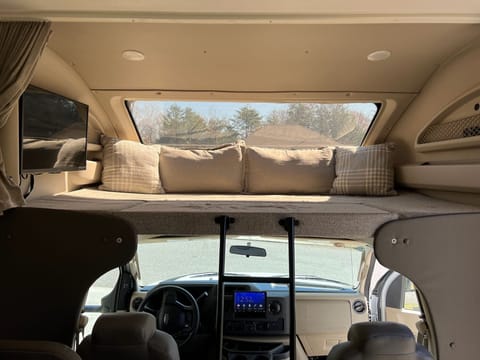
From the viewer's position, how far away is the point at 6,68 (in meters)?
1.29

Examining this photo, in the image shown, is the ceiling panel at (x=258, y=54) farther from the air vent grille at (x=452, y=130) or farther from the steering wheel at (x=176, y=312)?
the steering wheel at (x=176, y=312)

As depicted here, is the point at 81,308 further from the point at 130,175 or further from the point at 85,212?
the point at 130,175

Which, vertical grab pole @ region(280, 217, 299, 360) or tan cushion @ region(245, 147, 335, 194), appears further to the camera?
tan cushion @ region(245, 147, 335, 194)

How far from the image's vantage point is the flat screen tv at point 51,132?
1.57 meters

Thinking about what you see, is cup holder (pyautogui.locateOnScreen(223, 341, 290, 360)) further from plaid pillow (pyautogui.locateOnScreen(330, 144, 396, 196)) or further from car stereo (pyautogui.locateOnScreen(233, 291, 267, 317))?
plaid pillow (pyautogui.locateOnScreen(330, 144, 396, 196))

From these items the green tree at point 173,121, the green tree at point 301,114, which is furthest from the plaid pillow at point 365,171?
the green tree at point 173,121

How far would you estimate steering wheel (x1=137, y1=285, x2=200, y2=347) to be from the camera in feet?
5.57

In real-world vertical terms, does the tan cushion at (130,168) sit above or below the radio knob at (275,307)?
above

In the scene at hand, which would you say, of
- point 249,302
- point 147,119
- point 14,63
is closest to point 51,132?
point 14,63

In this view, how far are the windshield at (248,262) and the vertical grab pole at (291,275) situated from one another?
25.2 inches

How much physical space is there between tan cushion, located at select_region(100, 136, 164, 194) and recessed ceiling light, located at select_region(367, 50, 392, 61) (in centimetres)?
167

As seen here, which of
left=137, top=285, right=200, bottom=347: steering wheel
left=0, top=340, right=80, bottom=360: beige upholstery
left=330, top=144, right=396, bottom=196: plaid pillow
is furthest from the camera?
left=330, top=144, right=396, bottom=196: plaid pillow

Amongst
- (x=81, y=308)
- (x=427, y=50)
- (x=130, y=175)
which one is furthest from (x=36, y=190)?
(x=427, y=50)

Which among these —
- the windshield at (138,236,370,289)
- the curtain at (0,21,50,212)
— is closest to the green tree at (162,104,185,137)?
the windshield at (138,236,370,289)
